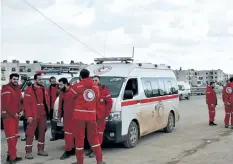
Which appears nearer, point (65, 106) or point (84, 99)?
point (84, 99)

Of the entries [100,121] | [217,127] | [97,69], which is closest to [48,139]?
[97,69]

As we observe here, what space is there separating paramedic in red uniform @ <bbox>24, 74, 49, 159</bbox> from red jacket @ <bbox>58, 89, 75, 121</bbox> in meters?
0.38

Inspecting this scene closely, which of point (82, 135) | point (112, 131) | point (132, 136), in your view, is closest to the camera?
point (82, 135)

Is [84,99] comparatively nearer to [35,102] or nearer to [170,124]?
[35,102]

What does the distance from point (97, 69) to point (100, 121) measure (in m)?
2.41

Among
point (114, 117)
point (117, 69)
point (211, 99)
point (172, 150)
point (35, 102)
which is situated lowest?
point (172, 150)

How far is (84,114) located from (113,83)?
104 inches

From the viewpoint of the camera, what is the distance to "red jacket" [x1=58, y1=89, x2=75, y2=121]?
8.38 meters

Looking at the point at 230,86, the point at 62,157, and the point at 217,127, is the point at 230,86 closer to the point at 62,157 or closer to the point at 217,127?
the point at 217,127

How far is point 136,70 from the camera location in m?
10.3

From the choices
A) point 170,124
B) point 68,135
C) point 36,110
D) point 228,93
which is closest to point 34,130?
point 36,110

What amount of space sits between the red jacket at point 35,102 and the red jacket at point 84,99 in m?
1.44

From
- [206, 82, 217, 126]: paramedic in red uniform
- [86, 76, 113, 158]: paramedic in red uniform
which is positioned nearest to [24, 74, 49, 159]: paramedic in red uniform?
[86, 76, 113, 158]: paramedic in red uniform

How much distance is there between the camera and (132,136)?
31.8 feet
